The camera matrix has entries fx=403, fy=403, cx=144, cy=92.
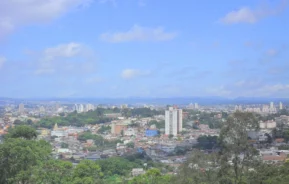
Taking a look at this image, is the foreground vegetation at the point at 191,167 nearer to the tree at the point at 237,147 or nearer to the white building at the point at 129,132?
the tree at the point at 237,147

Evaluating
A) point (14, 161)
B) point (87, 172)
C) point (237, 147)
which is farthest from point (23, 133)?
point (237, 147)

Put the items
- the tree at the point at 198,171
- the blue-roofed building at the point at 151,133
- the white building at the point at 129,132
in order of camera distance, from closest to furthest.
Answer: the tree at the point at 198,171
the blue-roofed building at the point at 151,133
the white building at the point at 129,132

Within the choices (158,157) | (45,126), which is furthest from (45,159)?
(45,126)

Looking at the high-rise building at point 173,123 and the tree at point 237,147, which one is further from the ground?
the tree at point 237,147

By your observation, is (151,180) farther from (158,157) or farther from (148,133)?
(148,133)

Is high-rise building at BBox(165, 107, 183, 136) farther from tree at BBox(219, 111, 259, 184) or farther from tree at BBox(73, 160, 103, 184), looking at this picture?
tree at BBox(219, 111, 259, 184)

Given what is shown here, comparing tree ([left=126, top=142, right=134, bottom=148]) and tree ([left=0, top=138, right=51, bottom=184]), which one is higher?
tree ([left=0, top=138, right=51, bottom=184])

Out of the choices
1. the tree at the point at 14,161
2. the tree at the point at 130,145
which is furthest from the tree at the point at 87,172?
the tree at the point at 130,145

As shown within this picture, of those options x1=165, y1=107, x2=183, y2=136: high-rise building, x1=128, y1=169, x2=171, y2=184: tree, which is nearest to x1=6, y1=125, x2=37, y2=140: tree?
x1=128, y1=169, x2=171, y2=184: tree
